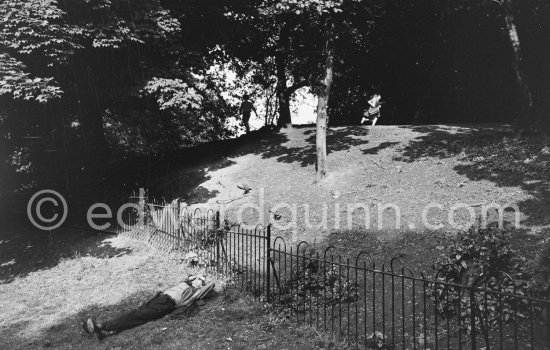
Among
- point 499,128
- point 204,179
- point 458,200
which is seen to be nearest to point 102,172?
point 204,179

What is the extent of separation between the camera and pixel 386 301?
6324 millimetres

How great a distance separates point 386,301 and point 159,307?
143 inches

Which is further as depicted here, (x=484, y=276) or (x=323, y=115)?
(x=323, y=115)

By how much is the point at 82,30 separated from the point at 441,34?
55.9 ft

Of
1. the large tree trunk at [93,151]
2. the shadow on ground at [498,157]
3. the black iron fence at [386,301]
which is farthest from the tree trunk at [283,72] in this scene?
the black iron fence at [386,301]

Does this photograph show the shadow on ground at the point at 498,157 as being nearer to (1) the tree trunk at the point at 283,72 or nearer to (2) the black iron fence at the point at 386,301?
(2) the black iron fence at the point at 386,301

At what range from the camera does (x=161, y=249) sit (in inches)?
446

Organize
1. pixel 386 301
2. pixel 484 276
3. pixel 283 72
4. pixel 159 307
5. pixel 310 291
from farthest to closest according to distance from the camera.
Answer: pixel 283 72
pixel 159 307
pixel 310 291
pixel 386 301
pixel 484 276

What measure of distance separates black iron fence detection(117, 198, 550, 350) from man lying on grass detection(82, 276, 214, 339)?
81cm

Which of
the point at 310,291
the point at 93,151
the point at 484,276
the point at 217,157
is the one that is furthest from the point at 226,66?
the point at 484,276

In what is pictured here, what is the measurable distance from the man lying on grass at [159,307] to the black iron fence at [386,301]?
0.81 metres

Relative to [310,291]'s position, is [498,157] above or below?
above

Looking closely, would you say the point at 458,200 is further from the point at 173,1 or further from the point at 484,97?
the point at 484,97

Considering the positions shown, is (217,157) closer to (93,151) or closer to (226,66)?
(93,151)
